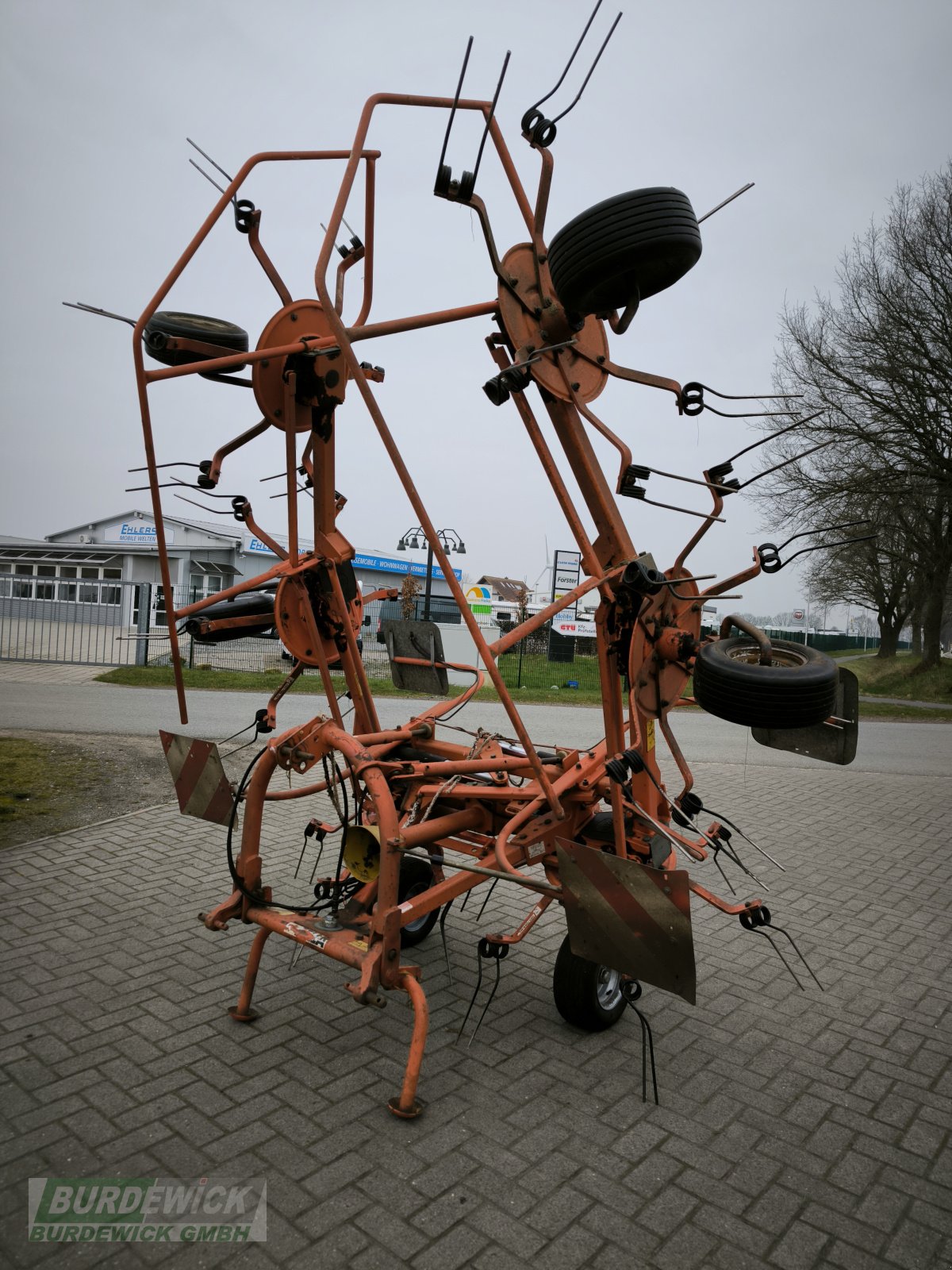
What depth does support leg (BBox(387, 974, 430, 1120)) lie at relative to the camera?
2.96 m

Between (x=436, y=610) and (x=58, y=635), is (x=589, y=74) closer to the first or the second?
(x=58, y=635)

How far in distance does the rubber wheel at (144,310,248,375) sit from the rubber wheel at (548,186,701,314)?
52.9 inches

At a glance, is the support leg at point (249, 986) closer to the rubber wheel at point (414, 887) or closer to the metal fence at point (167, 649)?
the rubber wheel at point (414, 887)

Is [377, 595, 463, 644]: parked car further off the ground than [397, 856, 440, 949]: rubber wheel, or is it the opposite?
[377, 595, 463, 644]: parked car

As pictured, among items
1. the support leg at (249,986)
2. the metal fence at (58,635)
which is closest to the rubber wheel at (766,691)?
the support leg at (249,986)

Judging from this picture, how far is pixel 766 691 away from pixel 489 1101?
5.97ft

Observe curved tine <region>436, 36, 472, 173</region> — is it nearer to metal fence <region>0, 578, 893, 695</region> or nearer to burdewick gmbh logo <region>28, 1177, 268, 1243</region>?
burdewick gmbh logo <region>28, 1177, 268, 1243</region>

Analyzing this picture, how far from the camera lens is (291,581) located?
377 centimetres

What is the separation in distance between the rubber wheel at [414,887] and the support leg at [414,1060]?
1.33 meters

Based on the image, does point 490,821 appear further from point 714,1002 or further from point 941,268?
point 941,268

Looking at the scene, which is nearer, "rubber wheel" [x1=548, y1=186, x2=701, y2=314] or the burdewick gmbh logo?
the burdewick gmbh logo

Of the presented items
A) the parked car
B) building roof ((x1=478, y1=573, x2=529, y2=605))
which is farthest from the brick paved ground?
building roof ((x1=478, y1=573, x2=529, y2=605))

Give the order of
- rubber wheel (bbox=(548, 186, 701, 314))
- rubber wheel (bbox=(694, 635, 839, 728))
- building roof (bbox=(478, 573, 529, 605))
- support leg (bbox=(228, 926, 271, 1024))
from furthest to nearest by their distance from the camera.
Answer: building roof (bbox=(478, 573, 529, 605)) → support leg (bbox=(228, 926, 271, 1024)) → rubber wheel (bbox=(694, 635, 839, 728)) → rubber wheel (bbox=(548, 186, 701, 314))

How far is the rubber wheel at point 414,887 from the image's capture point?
14.4 ft
